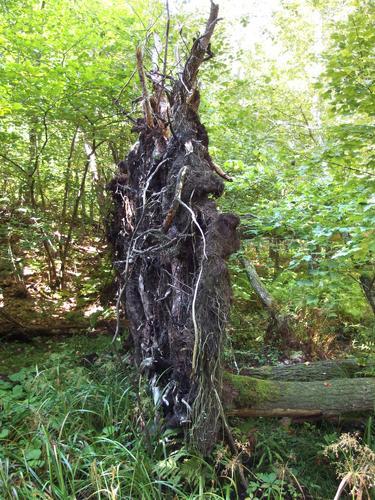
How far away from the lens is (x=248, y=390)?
9.81 feet

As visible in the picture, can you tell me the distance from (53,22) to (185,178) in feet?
14.0

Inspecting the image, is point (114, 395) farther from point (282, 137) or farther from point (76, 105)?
point (282, 137)

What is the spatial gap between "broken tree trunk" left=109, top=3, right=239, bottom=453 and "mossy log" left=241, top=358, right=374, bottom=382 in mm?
1283

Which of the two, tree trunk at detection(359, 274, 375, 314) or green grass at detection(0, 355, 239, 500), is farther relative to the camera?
tree trunk at detection(359, 274, 375, 314)

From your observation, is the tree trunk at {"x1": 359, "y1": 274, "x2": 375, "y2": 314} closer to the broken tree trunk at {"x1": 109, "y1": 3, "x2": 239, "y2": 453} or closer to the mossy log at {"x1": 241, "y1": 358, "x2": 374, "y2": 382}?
the mossy log at {"x1": 241, "y1": 358, "x2": 374, "y2": 382}

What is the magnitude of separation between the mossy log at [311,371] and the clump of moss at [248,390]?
52 cm

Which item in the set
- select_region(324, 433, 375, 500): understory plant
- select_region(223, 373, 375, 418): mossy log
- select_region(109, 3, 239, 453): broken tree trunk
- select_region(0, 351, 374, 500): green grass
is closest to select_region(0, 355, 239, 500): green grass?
select_region(0, 351, 374, 500): green grass

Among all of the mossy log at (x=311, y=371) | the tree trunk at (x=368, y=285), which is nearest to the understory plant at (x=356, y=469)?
the mossy log at (x=311, y=371)

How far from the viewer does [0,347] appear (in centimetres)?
490

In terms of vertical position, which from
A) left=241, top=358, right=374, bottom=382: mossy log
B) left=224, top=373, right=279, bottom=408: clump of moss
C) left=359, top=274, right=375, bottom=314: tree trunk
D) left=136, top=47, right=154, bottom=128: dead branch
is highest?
left=136, top=47, right=154, bottom=128: dead branch

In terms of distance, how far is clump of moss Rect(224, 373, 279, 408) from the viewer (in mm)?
2904

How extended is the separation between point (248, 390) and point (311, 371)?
138 cm

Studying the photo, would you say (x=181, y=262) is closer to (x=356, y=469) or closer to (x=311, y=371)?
(x=356, y=469)

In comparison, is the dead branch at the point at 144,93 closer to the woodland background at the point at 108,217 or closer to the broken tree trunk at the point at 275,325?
the woodland background at the point at 108,217
